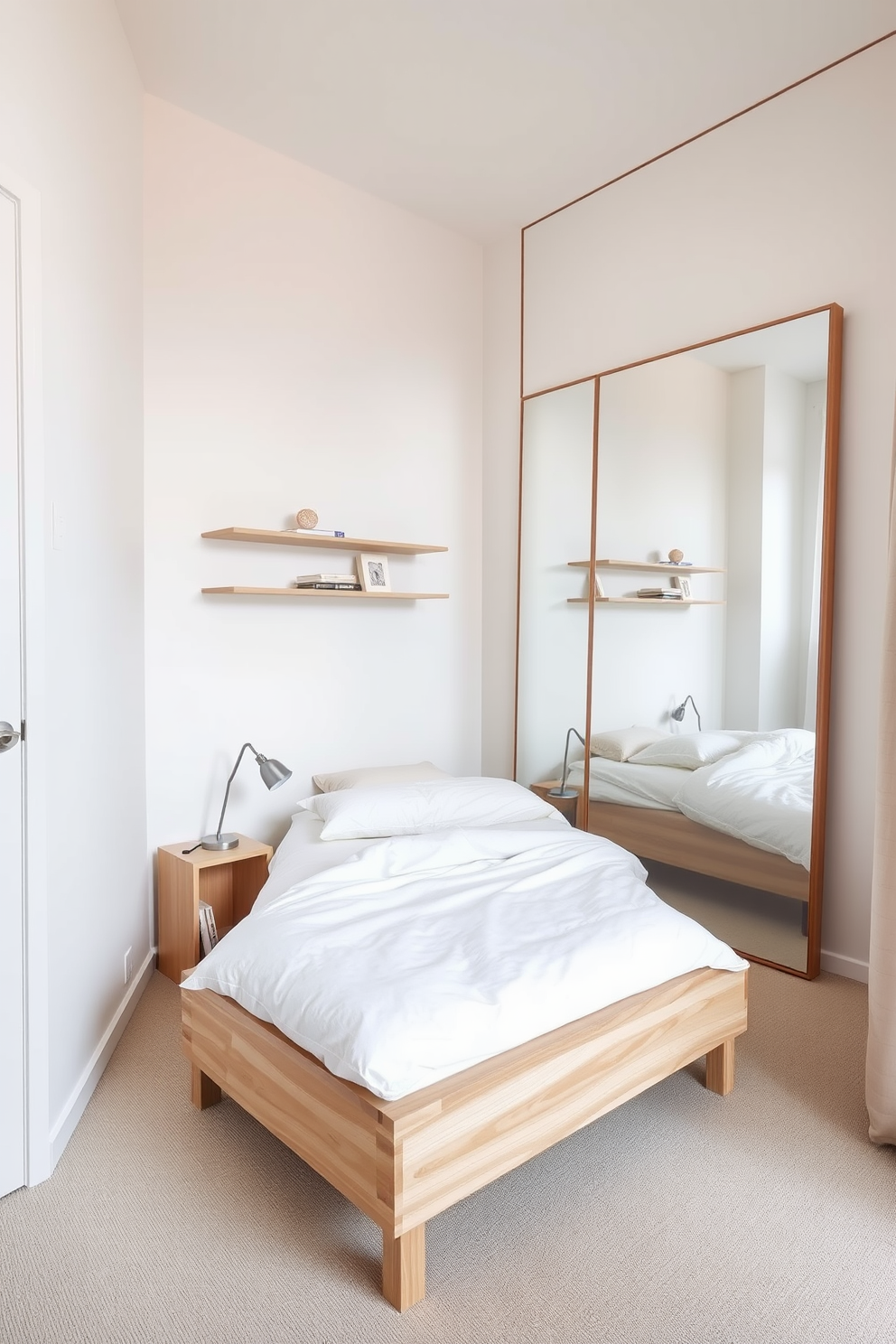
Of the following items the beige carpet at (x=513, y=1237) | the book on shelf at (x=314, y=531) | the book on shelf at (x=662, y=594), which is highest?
the book on shelf at (x=314, y=531)

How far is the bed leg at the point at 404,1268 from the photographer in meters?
1.48

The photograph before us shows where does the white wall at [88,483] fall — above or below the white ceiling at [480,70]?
below

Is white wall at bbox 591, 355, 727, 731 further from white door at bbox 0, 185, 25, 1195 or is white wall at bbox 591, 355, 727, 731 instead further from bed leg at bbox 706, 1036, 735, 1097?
white door at bbox 0, 185, 25, 1195

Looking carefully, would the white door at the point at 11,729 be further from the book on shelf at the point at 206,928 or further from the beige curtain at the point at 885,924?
the beige curtain at the point at 885,924

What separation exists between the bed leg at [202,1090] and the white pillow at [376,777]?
1.29m

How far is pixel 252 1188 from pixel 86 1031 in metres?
0.67

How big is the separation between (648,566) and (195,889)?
2118 mm

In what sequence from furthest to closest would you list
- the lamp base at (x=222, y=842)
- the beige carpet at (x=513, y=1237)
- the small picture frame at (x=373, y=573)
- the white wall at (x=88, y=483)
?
the small picture frame at (x=373, y=573)
the lamp base at (x=222, y=842)
the white wall at (x=88, y=483)
the beige carpet at (x=513, y=1237)

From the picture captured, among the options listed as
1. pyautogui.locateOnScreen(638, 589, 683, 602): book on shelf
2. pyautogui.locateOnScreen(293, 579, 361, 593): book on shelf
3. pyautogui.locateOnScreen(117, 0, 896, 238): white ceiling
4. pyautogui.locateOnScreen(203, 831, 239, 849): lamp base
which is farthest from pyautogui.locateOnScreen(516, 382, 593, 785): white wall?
pyautogui.locateOnScreen(203, 831, 239, 849): lamp base

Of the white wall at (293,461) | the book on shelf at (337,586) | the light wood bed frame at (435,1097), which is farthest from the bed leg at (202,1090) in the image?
the book on shelf at (337,586)

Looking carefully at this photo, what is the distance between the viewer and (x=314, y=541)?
3.33 m

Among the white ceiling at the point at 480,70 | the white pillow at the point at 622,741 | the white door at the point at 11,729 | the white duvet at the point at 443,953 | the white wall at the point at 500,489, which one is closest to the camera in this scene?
the white duvet at the point at 443,953

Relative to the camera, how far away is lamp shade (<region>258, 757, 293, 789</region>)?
289 cm

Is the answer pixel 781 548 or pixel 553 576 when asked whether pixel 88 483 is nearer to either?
pixel 553 576
